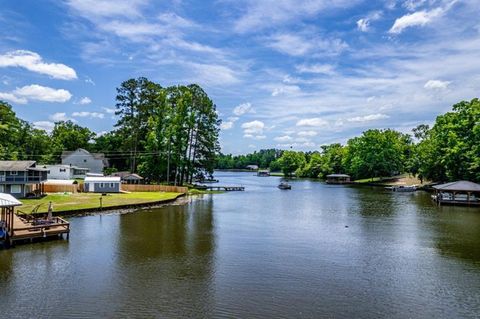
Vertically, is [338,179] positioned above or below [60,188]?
above

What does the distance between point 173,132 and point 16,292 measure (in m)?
56.3

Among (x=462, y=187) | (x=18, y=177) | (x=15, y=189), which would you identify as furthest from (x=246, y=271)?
(x=462, y=187)

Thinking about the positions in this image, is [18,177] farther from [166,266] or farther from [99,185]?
[166,266]

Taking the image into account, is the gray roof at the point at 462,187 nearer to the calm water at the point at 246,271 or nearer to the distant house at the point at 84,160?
the calm water at the point at 246,271

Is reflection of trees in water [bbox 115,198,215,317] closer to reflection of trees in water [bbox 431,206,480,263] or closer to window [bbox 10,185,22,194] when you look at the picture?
reflection of trees in water [bbox 431,206,480,263]

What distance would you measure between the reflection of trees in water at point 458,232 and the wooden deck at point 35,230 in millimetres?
25402

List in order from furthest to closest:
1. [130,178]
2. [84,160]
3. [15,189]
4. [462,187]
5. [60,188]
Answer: [84,160] < [130,178] < [60,188] < [462,187] < [15,189]

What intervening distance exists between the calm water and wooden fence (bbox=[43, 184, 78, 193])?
2388cm

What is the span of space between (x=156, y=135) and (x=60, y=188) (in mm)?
20325

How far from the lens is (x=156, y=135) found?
237 feet

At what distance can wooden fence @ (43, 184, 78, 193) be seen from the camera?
56.8m

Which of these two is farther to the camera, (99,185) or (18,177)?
(99,185)

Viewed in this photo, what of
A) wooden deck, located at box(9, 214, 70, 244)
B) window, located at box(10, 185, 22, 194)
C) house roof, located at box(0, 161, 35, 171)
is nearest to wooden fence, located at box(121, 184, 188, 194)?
window, located at box(10, 185, 22, 194)

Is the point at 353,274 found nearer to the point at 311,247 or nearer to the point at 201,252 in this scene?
the point at 311,247
